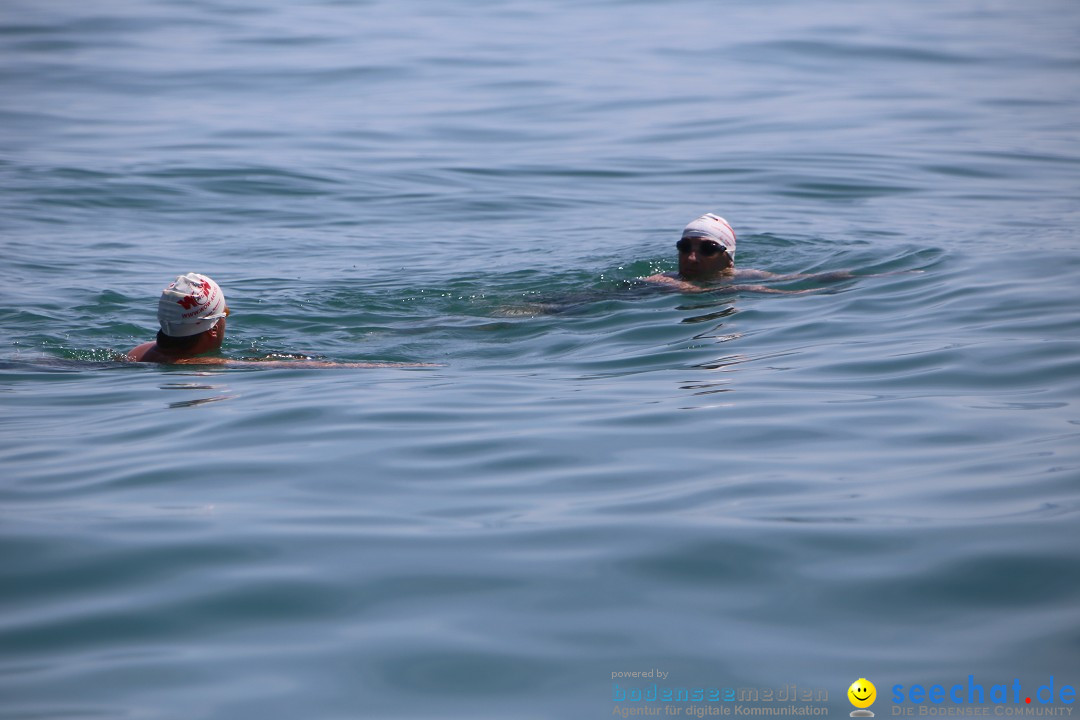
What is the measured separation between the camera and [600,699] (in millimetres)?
3764

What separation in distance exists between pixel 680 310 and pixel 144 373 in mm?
4091

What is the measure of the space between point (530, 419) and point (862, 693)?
10.8 ft

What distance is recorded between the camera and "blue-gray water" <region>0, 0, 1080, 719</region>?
402 cm

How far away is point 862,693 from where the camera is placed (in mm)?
3713

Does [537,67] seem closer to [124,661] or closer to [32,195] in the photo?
[32,195]

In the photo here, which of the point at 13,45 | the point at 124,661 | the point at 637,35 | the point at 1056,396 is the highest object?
the point at 637,35

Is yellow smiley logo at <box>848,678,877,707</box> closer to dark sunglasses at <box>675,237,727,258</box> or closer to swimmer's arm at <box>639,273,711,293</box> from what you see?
swimmer's arm at <box>639,273,711,293</box>

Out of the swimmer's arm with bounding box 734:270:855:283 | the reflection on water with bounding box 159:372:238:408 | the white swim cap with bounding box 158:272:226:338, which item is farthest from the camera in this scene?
the swimmer's arm with bounding box 734:270:855:283

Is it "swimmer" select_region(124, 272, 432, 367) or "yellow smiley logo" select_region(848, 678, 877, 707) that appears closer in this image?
"yellow smiley logo" select_region(848, 678, 877, 707)

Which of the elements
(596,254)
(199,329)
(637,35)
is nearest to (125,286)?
(199,329)

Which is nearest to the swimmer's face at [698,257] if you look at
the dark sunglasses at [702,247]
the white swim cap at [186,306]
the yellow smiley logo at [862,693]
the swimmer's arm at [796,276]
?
the dark sunglasses at [702,247]

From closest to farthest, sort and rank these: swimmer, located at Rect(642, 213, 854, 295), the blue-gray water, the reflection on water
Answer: the blue-gray water, the reflection on water, swimmer, located at Rect(642, 213, 854, 295)

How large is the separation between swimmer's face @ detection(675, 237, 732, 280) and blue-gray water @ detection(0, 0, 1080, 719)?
0.68 metres


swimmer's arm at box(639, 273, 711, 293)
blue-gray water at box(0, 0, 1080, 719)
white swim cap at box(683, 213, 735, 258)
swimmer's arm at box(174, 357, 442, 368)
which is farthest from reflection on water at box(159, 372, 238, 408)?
white swim cap at box(683, 213, 735, 258)
